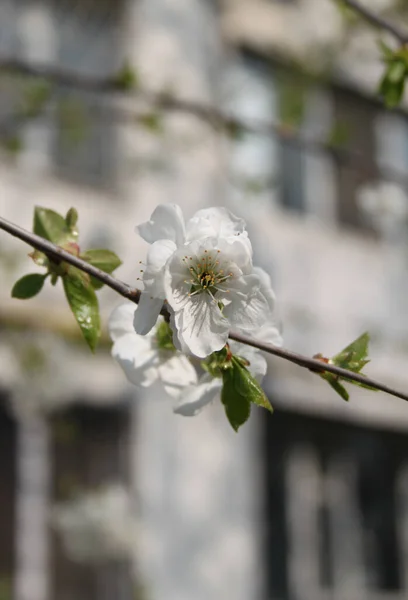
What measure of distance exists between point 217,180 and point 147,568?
243 centimetres

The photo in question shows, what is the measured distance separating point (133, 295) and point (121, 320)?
0.78 ft

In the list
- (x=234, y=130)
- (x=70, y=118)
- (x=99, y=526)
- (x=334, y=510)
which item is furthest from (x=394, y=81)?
(x=334, y=510)

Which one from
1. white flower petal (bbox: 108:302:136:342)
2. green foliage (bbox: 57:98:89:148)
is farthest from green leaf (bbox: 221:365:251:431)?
green foliage (bbox: 57:98:89:148)

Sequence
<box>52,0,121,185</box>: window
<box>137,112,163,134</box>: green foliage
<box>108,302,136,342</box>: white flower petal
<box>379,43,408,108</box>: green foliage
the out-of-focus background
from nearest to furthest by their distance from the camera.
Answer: <box>108,302,136,342</box>: white flower petal < <box>379,43,408,108</box>: green foliage < <box>137,112,163,134</box>: green foliage < the out-of-focus background < <box>52,0,121,185</box>: window

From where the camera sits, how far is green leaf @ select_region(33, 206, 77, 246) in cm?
138

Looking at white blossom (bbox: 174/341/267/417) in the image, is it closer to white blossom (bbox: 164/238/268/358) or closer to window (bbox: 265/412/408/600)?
white blossom (bbox: 164/238/268/358)

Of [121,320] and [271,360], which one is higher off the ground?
[271,360]

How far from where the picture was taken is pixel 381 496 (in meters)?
7.43

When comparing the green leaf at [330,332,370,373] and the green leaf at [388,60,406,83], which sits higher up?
the green leaf at [388,60,406,83]

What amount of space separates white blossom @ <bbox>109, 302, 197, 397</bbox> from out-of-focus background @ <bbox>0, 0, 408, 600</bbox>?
257 cm

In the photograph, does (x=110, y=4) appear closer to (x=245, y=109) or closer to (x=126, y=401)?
(x=245, y=109)

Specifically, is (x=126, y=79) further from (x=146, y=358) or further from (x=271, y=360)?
(x=271, y=360)

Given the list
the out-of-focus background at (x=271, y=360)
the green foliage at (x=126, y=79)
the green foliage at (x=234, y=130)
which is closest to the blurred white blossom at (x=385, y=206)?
the out-of-focus background at (x=271, y=360)

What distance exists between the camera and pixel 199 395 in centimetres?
139
